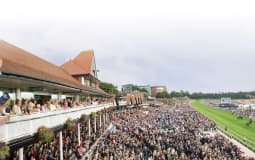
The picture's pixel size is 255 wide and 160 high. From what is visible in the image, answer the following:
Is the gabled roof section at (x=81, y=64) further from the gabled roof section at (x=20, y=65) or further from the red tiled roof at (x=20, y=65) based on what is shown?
the gabled roof section at (x=20, y=65)

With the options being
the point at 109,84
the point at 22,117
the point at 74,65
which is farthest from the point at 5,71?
the point at 109,84

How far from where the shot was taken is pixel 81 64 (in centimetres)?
4566

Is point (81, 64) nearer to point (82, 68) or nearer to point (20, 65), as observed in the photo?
point (82, 68)

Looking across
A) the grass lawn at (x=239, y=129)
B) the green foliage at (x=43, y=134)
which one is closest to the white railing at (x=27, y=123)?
the green foliage at (x=43, y=134)

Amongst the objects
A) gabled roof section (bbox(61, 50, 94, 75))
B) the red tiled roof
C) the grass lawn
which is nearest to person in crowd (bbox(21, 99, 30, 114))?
the red tiled roof

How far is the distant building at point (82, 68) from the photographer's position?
41.1 m

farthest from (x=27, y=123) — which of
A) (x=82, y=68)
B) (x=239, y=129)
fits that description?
(x=239, y=129)

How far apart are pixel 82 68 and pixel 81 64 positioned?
7.39 feet

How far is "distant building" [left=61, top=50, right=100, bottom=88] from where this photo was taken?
41094 mm

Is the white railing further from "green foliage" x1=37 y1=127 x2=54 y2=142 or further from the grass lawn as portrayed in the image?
the grass lawn

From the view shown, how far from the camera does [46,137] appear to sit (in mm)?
10008

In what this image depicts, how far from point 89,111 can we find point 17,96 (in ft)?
28.3

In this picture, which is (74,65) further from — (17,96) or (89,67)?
(17,96)

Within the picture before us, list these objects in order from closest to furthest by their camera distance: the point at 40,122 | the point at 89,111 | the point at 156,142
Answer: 1. the point at 40,122
2. the point at 89,111
3. the point at 156,142
